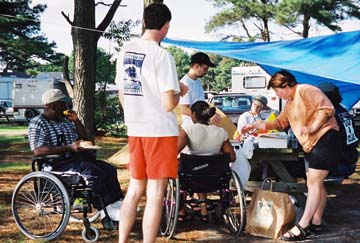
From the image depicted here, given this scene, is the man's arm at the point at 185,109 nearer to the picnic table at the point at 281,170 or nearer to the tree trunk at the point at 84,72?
the picnic table at the point at 281,170

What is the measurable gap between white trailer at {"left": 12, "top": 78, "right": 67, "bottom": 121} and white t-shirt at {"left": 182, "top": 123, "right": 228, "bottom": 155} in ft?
72.7

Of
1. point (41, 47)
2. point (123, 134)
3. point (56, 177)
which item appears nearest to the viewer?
point (56, 177)

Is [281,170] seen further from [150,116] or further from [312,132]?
[150,116]

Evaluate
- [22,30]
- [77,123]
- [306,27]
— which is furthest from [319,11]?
[77,123]

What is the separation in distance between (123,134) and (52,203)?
11815 millimetres

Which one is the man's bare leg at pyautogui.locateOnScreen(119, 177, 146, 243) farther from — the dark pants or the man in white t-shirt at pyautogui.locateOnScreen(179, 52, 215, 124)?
the man in white t-shirt at pyautogui.locateOnScreen(179, 52, 215, 124)

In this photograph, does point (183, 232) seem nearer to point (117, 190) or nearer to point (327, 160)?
point (117, 190)

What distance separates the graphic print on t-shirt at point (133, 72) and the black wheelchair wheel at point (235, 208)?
4.91 ft

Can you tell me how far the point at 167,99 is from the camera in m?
3.19

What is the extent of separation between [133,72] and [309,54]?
3107 mm

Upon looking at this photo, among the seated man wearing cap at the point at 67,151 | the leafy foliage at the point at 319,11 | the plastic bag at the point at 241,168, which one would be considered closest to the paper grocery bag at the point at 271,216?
the plastic bag at the point at 241,168

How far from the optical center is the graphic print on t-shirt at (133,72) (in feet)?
10.8

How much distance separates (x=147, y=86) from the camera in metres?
3.29

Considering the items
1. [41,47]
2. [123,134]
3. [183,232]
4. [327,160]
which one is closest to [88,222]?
[183,232]
